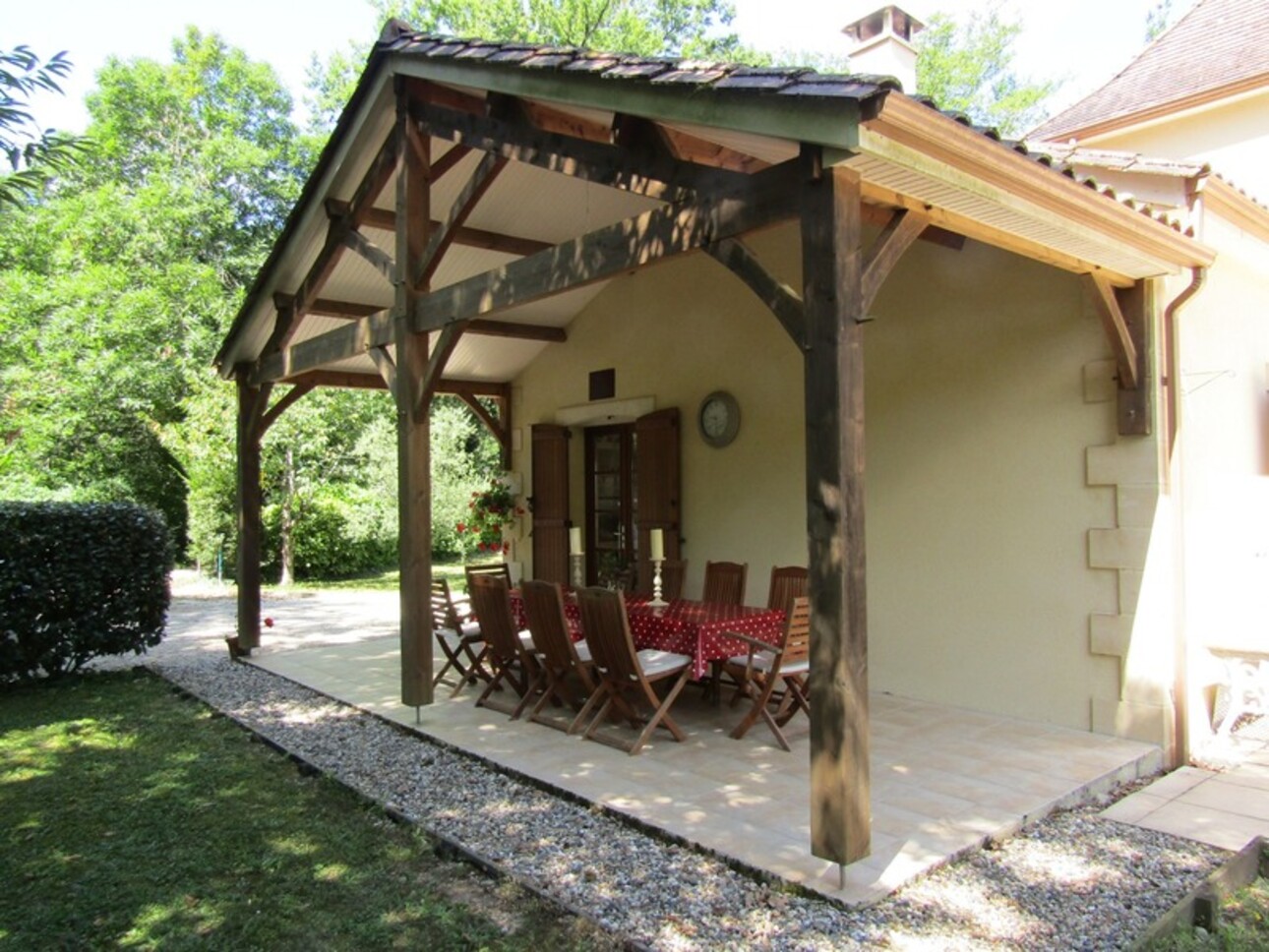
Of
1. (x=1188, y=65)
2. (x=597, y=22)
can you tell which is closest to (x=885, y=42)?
(x=1188, y=65)

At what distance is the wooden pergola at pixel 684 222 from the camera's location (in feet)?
9.32

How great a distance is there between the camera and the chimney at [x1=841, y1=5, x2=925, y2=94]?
4949 millimetres

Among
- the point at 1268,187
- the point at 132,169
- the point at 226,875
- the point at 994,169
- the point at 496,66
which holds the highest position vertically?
the point at 132,169

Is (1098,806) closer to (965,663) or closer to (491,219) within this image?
(965,663)

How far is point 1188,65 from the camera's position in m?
9.88

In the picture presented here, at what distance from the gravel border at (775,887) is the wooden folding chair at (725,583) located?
234cm

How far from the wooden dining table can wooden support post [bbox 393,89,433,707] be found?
72cm

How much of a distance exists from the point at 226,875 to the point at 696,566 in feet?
14.3

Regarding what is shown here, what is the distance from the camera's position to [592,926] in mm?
2705

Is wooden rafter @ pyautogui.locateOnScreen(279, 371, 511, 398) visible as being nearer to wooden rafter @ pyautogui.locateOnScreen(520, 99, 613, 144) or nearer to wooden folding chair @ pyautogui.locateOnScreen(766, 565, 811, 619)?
wooden rafter @ pyautogui.locateOnScreen(520, 99, 613, 144)

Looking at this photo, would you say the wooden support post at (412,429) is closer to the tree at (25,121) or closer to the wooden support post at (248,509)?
the tree at (25,121)

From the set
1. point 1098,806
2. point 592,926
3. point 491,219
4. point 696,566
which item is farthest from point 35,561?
point 1098,806

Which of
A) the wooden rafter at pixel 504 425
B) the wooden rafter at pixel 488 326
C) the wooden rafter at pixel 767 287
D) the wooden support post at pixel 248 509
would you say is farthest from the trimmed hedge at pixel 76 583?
the wooden rafter at pixel 767 287

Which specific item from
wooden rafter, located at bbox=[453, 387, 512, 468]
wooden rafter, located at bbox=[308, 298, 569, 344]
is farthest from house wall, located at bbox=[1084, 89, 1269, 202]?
wooden rafter, located at bbox=[453, 387, 512, 468]
